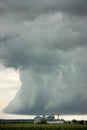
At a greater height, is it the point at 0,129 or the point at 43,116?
the point at 43,116

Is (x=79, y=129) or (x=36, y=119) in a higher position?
(x=36, y=119)

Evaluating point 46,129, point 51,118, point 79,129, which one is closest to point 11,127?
point 46,129

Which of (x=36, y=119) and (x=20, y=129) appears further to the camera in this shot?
(x=36, y=119)

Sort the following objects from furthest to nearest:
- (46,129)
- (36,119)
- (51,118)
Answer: (51,118) → (36,119) → (46,129)

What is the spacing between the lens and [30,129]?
275 ft

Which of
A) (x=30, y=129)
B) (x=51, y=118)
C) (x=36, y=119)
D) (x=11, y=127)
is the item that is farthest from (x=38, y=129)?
(x=51, y=118)

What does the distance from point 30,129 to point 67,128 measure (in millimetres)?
8572

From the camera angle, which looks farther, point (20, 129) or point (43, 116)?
point (43, 116)

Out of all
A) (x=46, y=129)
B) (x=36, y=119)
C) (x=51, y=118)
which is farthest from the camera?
(x=51, y=118)

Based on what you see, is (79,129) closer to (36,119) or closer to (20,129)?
(20,129)

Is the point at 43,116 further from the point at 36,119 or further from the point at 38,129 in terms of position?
the point at 38,129

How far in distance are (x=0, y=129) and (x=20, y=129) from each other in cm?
473

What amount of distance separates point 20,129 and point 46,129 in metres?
6.43

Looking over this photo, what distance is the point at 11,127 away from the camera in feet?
286
